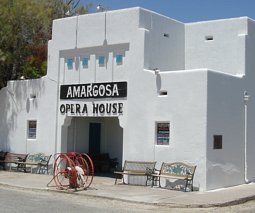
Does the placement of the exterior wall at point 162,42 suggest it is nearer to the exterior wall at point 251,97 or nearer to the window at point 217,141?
the exterior wall at point 251,97

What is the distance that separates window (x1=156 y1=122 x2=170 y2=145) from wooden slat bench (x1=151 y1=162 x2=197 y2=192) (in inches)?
34.0

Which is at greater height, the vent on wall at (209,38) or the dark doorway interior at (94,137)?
the vent on wall at (209,38)

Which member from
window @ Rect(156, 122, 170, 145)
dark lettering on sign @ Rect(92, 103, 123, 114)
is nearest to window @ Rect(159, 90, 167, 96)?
window @ Rect(156, 122, 170, 145)

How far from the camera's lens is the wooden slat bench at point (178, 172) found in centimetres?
1652

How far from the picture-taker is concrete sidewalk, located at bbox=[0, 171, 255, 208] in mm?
14234

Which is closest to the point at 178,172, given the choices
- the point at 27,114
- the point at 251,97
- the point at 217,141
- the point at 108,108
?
the point at 217,141

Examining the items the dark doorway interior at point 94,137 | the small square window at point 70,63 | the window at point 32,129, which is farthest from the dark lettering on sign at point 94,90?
the dark doorway interior at point 94,137

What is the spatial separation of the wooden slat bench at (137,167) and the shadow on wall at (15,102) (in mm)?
5817

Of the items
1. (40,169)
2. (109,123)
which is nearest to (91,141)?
(109,123)

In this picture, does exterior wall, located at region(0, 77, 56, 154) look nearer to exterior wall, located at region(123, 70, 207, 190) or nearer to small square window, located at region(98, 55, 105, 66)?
small square window, located at region(98, 55, 105, 66)

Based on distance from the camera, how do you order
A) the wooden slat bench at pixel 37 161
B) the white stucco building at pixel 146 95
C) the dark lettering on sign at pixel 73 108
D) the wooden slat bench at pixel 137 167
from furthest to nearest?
the wooden slat bench at pixel 37 161, the dark lettering on sign at pixel 73 108, the wooden slat bench at pixel 137 167, the white stucco building at pixel 146 95

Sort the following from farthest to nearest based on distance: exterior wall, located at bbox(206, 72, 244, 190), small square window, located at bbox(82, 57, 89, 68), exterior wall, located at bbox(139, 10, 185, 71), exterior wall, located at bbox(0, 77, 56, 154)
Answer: exterior wall, located at bbox(0, 77, 56, 154), small square window, located at bbox(82, 57, 89, 68), exterior wall, located at bbox(139, 10, 185, 71), exterior wall, located at bbox(206, 72, 244, 190)

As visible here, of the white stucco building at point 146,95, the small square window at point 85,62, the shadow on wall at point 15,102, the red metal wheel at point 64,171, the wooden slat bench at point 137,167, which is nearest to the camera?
the red metal wheel at point 64,171

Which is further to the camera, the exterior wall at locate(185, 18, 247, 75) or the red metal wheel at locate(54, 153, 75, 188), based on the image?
the exterior wall at locate(185, 18, 247, 75)
